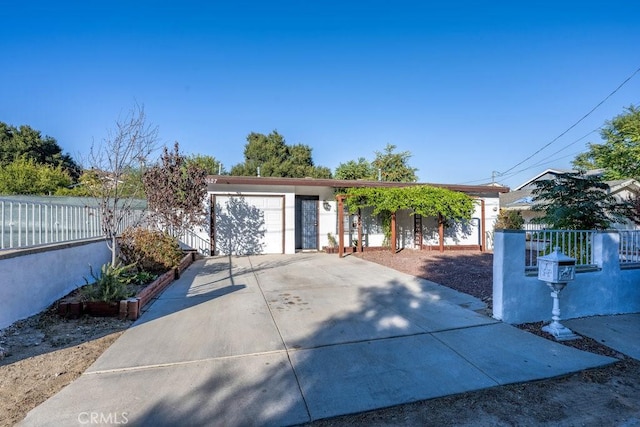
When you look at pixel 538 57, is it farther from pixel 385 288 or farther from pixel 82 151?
pixel 82 151

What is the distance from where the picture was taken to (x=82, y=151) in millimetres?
5945

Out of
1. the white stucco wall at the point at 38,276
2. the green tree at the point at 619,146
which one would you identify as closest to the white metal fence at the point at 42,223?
the white stucco wall at the point at 38,276

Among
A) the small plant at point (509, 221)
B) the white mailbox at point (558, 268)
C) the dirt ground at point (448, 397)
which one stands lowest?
the dirt ground at point (448, 397)

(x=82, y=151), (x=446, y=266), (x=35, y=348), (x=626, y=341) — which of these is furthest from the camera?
(x=446, y=266)

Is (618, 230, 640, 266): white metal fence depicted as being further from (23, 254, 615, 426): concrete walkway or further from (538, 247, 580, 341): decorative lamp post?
(23, 254, 615, 426): concrete walkway

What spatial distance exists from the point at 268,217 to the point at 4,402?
8917 mm

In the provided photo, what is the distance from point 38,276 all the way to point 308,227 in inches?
330

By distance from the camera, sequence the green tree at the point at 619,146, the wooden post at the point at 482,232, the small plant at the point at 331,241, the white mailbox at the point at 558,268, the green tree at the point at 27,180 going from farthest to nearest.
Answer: the green tree at the point at 619,146 < the green tree at the point at 27,180 < the wooden post at the point at 482,232 < the small plant at the point at 331,241 < the white mailbox at the point at 558,268

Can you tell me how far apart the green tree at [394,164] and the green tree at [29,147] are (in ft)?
82.1

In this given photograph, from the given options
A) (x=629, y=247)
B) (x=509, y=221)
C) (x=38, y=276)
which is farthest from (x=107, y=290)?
(x=509, y=221)

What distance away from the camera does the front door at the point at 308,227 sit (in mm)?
11836

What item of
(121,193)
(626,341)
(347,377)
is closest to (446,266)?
(626,341)

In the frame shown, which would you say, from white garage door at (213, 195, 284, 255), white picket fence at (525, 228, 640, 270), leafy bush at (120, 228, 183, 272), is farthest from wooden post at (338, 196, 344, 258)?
white picket fence at (525, 228, 640, 270)

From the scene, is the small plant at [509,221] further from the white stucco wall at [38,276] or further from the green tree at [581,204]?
the white stucco wall at [38,276]
